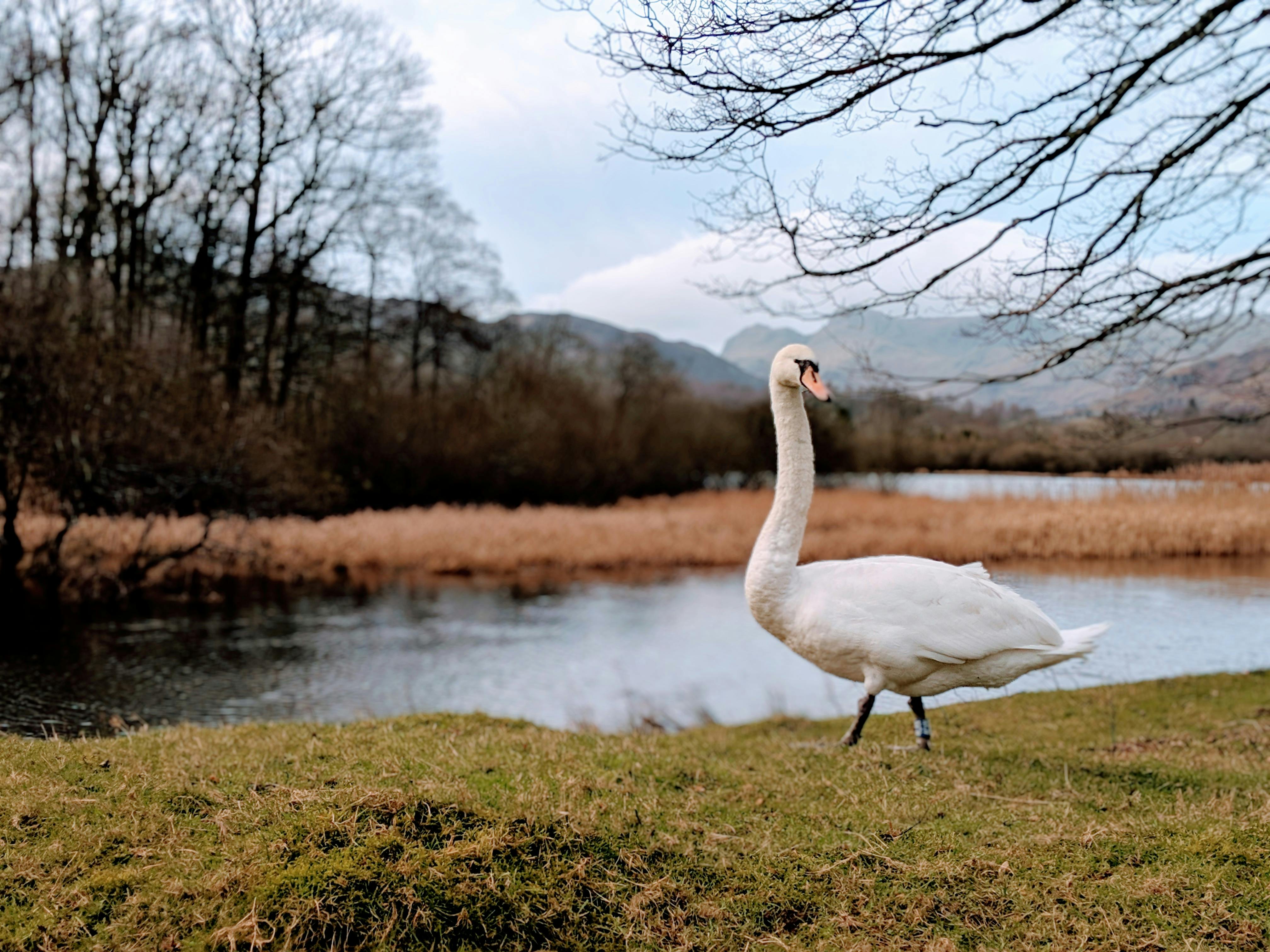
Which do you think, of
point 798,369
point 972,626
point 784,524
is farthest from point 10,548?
point 972,626

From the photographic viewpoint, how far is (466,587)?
18.6 m

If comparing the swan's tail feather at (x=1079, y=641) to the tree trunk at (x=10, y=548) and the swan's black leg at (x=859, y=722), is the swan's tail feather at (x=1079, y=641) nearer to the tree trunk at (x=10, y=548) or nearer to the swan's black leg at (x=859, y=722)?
the swan's black leg at (x=859, y=722)

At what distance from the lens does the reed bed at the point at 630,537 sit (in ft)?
45.9

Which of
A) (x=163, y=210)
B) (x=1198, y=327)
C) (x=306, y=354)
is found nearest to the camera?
(x=1198, y=327)

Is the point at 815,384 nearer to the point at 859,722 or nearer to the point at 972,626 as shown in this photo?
the point at 972,626

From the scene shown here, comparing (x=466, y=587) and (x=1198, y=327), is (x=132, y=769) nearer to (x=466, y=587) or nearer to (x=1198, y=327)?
(x=1198, y=327)

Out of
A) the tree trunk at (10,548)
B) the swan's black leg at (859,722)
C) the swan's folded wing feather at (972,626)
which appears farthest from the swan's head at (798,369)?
the tree trunk at (10,548)

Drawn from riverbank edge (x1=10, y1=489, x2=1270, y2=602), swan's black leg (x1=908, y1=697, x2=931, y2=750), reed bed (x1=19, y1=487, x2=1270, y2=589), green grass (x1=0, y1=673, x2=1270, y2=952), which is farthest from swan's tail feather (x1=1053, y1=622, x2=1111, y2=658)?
riverbank edge (x1=10, y1=489, x2=1270, y2=602)

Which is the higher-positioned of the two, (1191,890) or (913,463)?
(913,463)

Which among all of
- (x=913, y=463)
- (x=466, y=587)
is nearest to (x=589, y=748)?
(x=913, y=463)

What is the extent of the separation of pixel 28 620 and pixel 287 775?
10927 millimetres

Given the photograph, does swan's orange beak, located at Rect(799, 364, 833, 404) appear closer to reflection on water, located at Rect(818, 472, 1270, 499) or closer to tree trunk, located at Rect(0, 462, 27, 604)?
reflection on water, located at Rect(818, 472, 1270, 499)

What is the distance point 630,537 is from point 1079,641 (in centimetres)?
1673

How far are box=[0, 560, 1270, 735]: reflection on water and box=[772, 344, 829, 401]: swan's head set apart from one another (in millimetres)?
2438
